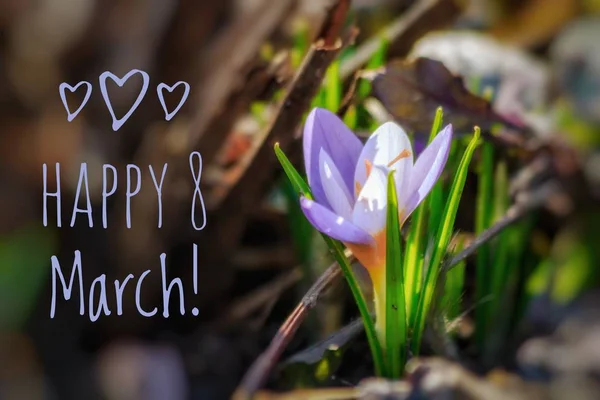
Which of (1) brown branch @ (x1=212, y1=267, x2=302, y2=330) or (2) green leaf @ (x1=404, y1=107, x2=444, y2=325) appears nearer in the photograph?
(2) green leaf @ (x1=404, y1=107, x2=444, y2=325)

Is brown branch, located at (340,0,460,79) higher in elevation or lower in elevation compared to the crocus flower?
higher

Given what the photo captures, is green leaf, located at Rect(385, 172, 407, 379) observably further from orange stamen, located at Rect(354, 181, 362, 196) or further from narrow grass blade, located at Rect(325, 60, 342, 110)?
narrow grass blade, located at Rect(325, 60, 342, 110)

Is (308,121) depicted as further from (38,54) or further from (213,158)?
(38,54)

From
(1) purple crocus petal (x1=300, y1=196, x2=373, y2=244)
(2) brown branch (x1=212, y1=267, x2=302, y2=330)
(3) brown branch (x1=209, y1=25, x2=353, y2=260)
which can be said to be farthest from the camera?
(2) brown branch (x1=212, y1=267, x2=302, y2=330)

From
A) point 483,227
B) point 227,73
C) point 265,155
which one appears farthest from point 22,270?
point 483,227

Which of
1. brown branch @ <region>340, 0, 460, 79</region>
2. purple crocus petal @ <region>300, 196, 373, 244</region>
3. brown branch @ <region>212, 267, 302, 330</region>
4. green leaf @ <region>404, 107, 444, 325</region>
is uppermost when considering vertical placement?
brown branch @ <region>340, 0, 460, 79</region>

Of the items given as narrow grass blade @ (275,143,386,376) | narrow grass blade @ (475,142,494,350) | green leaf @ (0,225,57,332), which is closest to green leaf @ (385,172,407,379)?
narrow grass blade @ (275,143,386,376)

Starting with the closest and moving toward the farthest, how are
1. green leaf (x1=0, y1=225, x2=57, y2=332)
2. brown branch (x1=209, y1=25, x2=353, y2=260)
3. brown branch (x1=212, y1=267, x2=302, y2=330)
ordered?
brown branch (x1=209, y1=25, x2=353, y2=260) < brown branch (x1=212, y1=267, x2=302, y2=330) < green leaf (x1=0, y1=225, x2=57, y2=332)

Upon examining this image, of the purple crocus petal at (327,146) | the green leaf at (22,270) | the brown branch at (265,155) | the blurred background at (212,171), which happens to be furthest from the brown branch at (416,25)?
the green leaf at (22,270)

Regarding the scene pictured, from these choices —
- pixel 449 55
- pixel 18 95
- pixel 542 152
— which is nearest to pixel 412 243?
pixel 542 152
